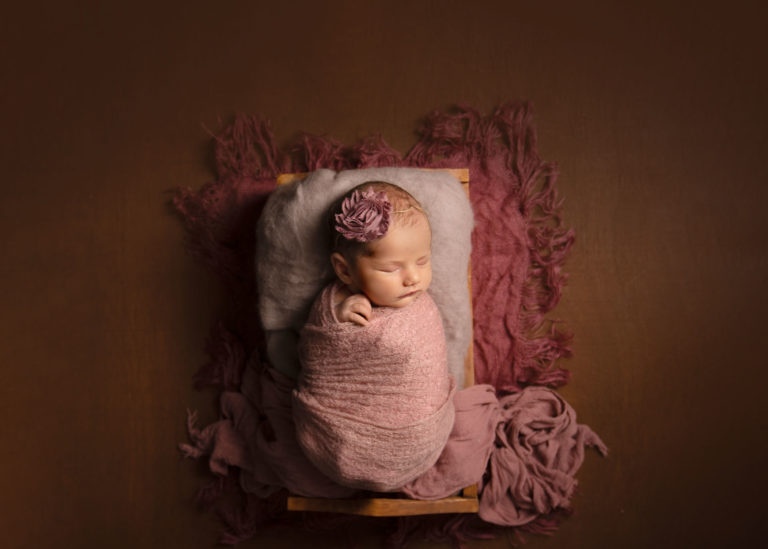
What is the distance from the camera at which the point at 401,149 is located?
1.47 meters

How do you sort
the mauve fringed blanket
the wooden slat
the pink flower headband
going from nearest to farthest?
the pink flower headband
the wooden slat
the mauve fringed blanket

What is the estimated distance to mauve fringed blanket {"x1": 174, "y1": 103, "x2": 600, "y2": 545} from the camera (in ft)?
4.64

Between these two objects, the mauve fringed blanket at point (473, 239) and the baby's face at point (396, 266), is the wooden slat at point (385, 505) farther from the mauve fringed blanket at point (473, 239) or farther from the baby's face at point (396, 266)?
the baby's face at point (396, 266)

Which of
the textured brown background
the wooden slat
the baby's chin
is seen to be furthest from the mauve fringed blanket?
the baby's chin

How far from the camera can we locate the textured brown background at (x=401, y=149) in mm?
1439

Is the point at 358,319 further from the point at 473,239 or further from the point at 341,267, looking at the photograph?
the point at 473,239

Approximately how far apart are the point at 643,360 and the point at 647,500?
346 mm

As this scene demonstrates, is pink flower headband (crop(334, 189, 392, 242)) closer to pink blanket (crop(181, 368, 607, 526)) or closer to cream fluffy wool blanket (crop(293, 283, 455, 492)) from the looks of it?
cream fluffy wool blanket (crop(293, 283, 455, 492))

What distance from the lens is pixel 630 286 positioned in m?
1.44

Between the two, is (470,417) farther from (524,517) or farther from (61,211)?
(61,211)

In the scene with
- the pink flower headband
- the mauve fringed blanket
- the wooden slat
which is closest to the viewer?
the pink flower headband

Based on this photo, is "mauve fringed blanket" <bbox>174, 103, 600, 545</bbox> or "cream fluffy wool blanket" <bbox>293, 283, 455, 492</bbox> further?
"mauve fringed blanket" <bbox>174, 103, 600, 545</bbox>

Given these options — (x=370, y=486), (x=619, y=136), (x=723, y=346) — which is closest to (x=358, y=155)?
(x=619, y=136)

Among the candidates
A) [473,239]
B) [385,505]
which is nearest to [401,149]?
[473,239]
